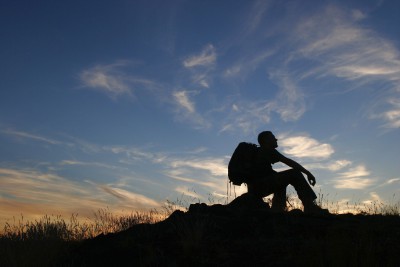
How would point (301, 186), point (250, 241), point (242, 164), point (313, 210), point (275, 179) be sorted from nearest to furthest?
point (250, 241) < point (313, 210) < point (301, 186) < point (275, 179) < point (242, 164)

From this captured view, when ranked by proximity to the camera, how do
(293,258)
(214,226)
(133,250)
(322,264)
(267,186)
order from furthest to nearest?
(267,186) < (214,226) < (133,250) < (293,258) < (322,264)

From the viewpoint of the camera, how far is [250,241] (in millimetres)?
6969

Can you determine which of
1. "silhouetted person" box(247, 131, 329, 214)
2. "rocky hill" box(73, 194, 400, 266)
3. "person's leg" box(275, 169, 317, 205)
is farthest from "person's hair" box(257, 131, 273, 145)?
"rocky hill" box(73, 194, 400, 266)

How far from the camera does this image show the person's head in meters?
9.77

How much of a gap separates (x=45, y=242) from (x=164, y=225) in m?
2.57

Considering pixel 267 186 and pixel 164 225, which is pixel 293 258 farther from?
pixel 267 186

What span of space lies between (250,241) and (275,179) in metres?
2.67

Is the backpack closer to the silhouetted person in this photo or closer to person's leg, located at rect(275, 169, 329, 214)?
the silhouetted person

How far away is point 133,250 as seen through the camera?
7.09 meters

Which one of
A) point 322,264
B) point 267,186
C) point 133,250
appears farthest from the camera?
point 267,186

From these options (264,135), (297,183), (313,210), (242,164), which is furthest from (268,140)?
(313,210)

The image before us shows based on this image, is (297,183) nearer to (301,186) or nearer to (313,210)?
(301,186)

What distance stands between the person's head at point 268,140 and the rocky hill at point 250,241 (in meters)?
1.75

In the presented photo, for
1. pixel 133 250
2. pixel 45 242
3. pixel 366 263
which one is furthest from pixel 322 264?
pixel 45 242
